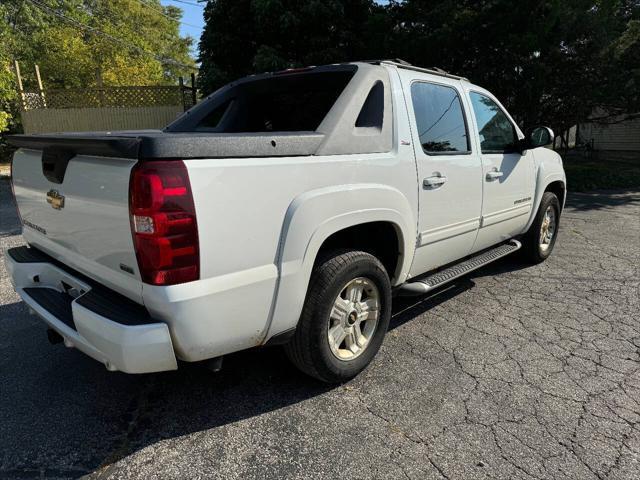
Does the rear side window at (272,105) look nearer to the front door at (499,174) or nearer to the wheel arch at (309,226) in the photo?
the wheel arch at (309,226)

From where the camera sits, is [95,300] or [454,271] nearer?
[95,300]

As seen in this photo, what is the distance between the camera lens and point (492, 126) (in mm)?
4336

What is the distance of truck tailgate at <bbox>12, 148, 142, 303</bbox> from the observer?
85.5 inches

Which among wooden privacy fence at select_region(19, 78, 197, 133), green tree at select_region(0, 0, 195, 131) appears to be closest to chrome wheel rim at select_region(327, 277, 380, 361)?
wooden privacy fence at select_region(19, 78, 197, 133)

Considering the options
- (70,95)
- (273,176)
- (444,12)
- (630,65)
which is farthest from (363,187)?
(70,95)

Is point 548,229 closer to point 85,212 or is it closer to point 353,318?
point 353,318

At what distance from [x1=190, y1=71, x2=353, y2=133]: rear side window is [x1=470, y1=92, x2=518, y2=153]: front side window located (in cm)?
138

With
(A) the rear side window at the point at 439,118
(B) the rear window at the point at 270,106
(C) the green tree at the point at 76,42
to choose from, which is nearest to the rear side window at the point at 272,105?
(B) the rear window at the point at 270,106

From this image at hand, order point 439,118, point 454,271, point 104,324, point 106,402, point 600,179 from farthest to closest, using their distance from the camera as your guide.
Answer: point 600,179
point 454,271
point 439,118
point 106,402
point 104,324

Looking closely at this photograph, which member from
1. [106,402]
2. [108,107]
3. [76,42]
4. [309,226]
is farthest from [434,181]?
[76,42]

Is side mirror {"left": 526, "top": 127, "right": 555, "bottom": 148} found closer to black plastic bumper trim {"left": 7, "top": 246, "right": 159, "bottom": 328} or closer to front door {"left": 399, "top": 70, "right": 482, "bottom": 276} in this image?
front door {"left": 399, "top": 70, "right": 482, "bottom": 276}

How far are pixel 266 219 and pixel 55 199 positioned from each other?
49.3 inches

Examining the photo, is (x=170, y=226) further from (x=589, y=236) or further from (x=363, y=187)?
(x=589, y=236)

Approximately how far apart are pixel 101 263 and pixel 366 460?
1.62 meters
